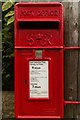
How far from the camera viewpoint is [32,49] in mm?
4199

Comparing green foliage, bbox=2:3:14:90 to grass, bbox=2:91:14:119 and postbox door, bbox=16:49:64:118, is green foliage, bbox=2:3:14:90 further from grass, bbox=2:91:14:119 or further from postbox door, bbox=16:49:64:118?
postbox door, bbox=16:49:64:118

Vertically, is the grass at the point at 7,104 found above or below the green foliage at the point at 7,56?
below

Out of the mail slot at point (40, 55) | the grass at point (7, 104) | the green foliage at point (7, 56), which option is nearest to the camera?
the mail slot at point (40, 55)

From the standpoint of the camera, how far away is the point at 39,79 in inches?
167

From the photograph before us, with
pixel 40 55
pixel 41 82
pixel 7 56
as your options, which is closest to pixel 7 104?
pixel 7 56

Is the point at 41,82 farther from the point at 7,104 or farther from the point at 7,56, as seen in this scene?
the point at 7,56

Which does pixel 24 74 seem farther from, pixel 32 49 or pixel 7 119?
pixel 7 119

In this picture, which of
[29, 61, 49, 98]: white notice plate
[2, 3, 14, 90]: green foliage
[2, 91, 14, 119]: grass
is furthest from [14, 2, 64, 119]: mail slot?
[2, 3, 14, 90]: green foliage

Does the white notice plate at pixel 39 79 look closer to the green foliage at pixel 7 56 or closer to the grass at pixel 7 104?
the grass at pixel 7 104

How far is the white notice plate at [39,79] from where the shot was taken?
13.9 feet

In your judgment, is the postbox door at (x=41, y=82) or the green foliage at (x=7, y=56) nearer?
the postbox door at (x=41, y=82)

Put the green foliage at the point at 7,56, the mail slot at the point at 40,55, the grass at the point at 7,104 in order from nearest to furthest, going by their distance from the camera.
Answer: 1. the mail slot at the point at 40,55
2. the grass at the point at 7,104
3. the green foliage at the point at 7,56

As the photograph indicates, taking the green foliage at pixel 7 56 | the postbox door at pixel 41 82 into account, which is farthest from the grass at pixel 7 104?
the postbox door at pixel 41 82

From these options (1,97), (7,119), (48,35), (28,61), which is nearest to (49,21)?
(48,35)
